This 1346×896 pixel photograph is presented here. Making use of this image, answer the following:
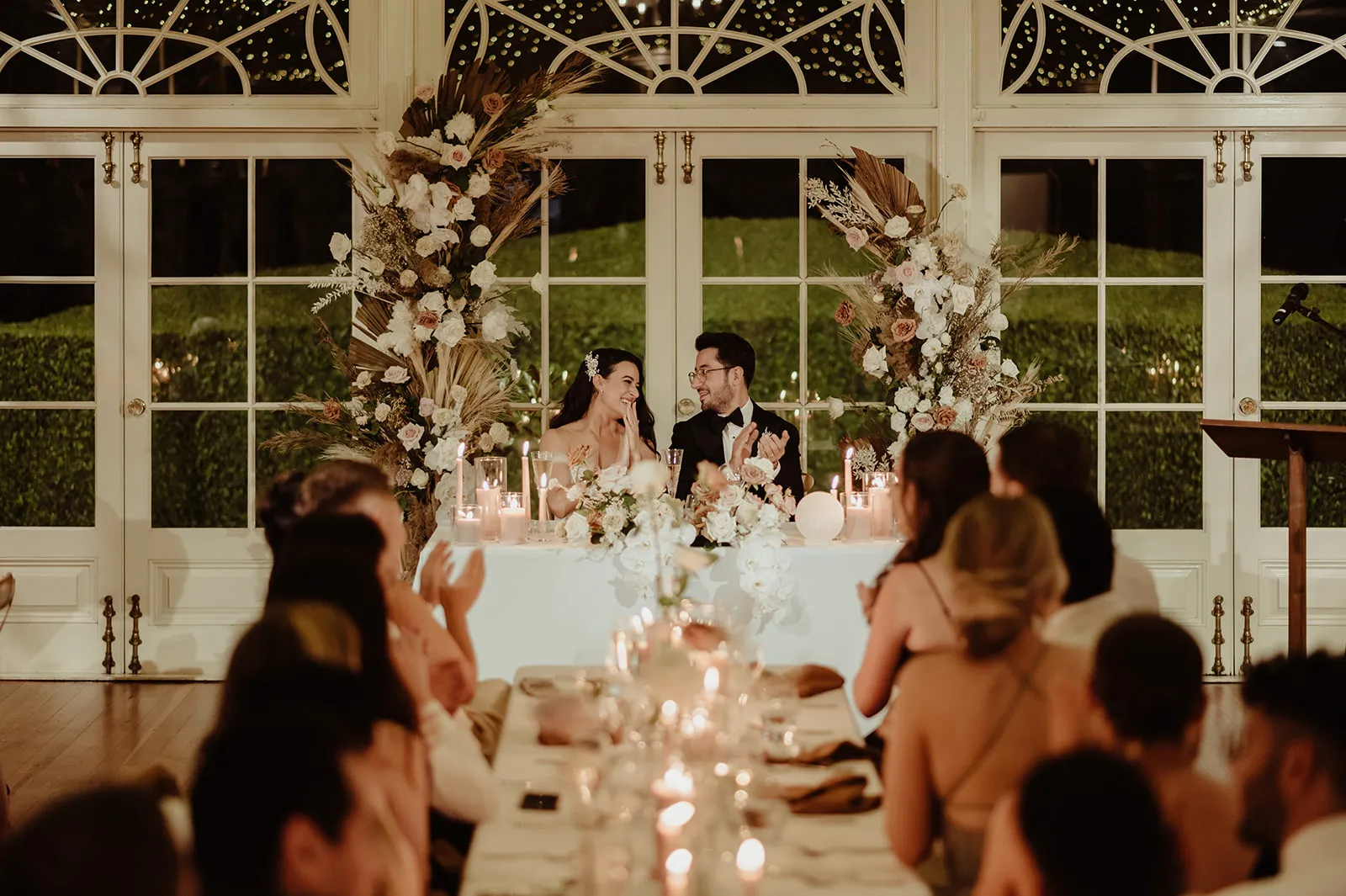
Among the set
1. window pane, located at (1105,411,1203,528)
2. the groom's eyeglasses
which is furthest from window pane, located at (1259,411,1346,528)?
the groom's eyeglasses

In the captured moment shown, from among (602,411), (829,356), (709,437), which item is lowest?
(709,437)

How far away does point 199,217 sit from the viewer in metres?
5.83

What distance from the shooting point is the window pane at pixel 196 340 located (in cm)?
584

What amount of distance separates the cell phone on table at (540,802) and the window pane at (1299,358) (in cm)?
463

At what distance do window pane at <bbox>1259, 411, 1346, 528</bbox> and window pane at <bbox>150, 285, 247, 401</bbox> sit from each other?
178 inches

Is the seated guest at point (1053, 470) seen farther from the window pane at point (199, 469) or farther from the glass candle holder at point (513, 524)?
the window pane at point (199, 469)

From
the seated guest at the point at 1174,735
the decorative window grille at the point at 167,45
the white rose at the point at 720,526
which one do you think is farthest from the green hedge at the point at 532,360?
the seated guest at the point at 1174,735

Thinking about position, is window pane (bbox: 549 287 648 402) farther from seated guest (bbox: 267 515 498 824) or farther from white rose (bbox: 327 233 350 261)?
seated guest (bbox: 267 515 498 824)

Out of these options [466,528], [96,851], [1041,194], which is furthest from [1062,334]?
[96,851]

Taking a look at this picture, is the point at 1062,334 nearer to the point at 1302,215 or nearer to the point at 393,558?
the point at 1302,215

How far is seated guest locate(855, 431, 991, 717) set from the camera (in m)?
2.82

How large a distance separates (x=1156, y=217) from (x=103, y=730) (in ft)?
15.8

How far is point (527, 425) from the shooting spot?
584 cm

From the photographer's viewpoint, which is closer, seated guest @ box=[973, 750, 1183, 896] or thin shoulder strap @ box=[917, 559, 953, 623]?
seated guest @ box=[973, 750, 1183, 896]
